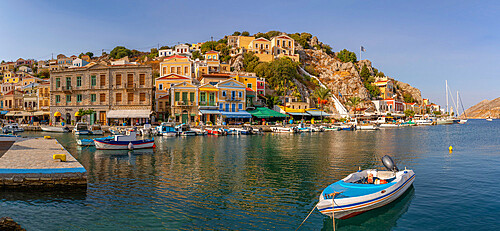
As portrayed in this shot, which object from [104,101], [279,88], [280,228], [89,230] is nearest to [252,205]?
[280,228]

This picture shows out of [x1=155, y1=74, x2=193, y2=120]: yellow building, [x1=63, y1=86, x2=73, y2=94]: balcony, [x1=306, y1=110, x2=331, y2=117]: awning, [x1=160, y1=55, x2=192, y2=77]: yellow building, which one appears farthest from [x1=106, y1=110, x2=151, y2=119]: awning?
[x1=306, y1=110, x2=331, y2=117]: awning

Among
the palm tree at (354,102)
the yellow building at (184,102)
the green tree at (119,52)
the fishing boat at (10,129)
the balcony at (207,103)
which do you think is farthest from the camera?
the green tree at (119,52)

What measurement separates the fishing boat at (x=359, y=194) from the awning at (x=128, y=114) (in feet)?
169

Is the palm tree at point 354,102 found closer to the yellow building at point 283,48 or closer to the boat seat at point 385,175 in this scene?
the yellow building at point 283,48

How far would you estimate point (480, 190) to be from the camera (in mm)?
16688

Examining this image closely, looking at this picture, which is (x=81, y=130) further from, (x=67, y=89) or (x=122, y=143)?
(x=122, y=143)

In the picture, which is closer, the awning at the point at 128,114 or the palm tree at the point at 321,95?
the awning at the point at 128,114

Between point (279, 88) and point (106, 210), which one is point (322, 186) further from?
point (279, 88)

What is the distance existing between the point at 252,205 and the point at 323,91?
7563cm

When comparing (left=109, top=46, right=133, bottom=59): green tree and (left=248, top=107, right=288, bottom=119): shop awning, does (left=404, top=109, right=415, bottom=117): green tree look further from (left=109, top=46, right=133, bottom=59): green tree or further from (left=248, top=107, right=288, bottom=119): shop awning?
(left=109, top=46, right=133, bottom=59): green tree

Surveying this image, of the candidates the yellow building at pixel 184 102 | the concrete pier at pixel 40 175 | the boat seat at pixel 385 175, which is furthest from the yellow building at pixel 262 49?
the concrete pier at pixel 40 175

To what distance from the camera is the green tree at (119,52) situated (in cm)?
14269

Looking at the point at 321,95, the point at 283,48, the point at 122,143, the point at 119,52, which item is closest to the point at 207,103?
the point at 122,143

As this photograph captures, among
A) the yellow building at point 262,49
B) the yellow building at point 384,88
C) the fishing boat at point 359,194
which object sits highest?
the yellow building at point 262,49
